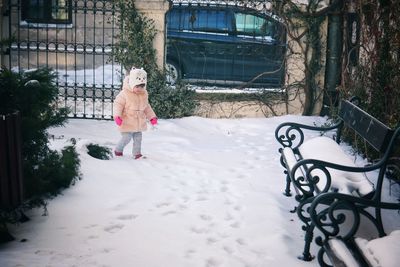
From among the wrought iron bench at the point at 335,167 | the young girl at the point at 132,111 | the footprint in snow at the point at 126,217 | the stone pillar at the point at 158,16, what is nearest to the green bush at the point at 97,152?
the young girl at the point at 132,111

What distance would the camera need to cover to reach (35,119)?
164 inches

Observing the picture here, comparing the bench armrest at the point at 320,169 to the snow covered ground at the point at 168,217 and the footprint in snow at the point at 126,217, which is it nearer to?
the snow covered ground at the point at 168,217

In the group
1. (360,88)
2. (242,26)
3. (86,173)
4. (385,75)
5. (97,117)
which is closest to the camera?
(86,173)

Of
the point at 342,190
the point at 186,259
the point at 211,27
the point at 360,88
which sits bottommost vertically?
the point at 186,259

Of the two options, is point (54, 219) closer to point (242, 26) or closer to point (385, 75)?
point (385, 75)

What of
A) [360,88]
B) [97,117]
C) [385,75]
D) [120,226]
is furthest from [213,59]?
[120,226]

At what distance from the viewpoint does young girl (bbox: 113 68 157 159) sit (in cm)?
629

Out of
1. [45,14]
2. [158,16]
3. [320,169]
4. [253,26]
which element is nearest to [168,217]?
[320,169]

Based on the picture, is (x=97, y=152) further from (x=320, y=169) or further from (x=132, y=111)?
(x=320, y=169)

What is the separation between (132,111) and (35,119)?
2254mm

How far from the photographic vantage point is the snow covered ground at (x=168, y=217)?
3.73 metres

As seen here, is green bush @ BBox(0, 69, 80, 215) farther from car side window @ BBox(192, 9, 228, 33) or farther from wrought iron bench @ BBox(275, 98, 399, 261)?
car side window @ BBox(192, 9, 228, 33)

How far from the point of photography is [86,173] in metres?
5.35

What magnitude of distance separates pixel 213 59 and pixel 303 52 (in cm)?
175
